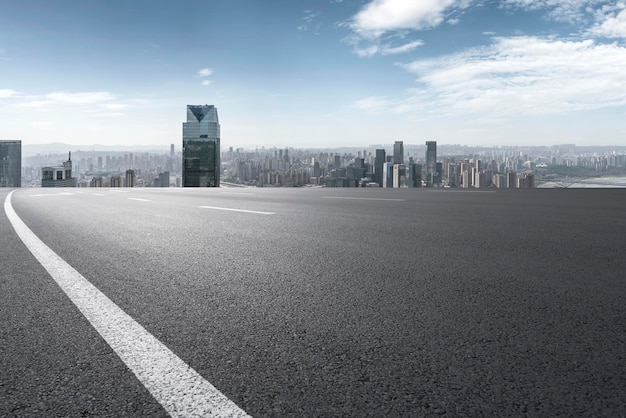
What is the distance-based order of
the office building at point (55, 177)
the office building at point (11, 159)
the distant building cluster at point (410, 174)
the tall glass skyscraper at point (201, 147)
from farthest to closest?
the office building at point (11, 159), the tall glass skyscraper at point (201, 147), the office building at point (55, 177), the distant building cluster at point (410, 174)

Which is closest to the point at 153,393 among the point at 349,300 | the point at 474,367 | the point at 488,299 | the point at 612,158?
the point at 474,367

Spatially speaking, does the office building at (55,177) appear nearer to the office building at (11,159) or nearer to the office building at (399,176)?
the office building at (399,176)

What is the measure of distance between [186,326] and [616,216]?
7.28m

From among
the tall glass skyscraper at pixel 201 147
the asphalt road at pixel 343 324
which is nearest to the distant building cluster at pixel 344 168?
the tall glass skyscraper at pixel 201 147

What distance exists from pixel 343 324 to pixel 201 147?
153171 mm

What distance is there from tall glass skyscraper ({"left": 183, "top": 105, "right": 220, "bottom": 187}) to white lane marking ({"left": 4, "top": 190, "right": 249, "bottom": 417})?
124 meters

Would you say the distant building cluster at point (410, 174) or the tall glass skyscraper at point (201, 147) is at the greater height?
the tall glass skyscraper at point (201, 147)

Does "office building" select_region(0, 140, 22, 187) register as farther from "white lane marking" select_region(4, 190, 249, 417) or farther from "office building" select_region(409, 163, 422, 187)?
"white lane marking" select_region(4, 190, 249, 417)

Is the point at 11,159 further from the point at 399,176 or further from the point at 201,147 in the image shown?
the point at 399,176

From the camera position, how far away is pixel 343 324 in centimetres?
250

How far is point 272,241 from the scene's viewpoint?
5434 mm

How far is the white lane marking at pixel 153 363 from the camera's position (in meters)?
1.63

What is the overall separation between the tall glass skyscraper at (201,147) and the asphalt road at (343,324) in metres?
122

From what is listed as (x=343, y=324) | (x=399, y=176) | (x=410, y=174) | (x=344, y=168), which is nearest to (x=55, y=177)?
(x=344, y=168)
